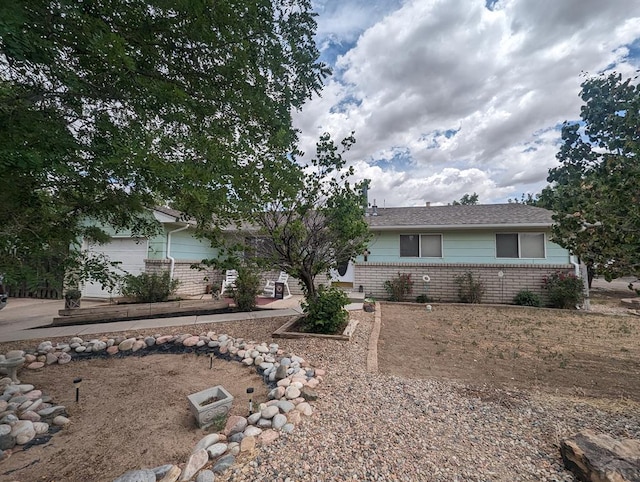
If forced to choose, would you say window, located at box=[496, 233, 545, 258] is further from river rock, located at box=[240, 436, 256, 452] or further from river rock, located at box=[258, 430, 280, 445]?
river rock, located at box=[240, 436, 256, 452]

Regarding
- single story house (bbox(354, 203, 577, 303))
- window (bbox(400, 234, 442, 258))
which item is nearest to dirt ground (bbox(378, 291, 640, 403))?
single story house (bbox(354, 203, 577, 303))

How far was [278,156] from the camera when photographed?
343 centimetres

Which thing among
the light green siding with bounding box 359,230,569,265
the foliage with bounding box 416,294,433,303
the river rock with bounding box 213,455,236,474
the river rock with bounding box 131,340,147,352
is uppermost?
the light green siding with bounding box 359,230,569,265

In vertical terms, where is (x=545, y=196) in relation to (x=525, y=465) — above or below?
above

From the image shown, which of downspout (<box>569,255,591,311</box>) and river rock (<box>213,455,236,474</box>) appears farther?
downspout (<box>569,255,591,311</box>)

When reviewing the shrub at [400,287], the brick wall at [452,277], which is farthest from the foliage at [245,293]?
the shrub at [400,287]

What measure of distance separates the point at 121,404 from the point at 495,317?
26.2 ft

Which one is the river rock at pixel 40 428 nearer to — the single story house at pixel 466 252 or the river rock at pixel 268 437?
the river rock at pixel 268 437

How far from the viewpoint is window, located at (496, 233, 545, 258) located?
9.08 meters

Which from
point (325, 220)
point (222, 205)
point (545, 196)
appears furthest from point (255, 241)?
point (545, 196)

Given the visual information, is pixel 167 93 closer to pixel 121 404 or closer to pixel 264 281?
pixel 121 404

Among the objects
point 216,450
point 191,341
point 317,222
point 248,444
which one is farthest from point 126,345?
point 317,222

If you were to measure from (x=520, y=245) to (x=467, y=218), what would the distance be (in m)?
1.90

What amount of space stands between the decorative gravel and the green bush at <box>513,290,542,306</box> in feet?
21.5
